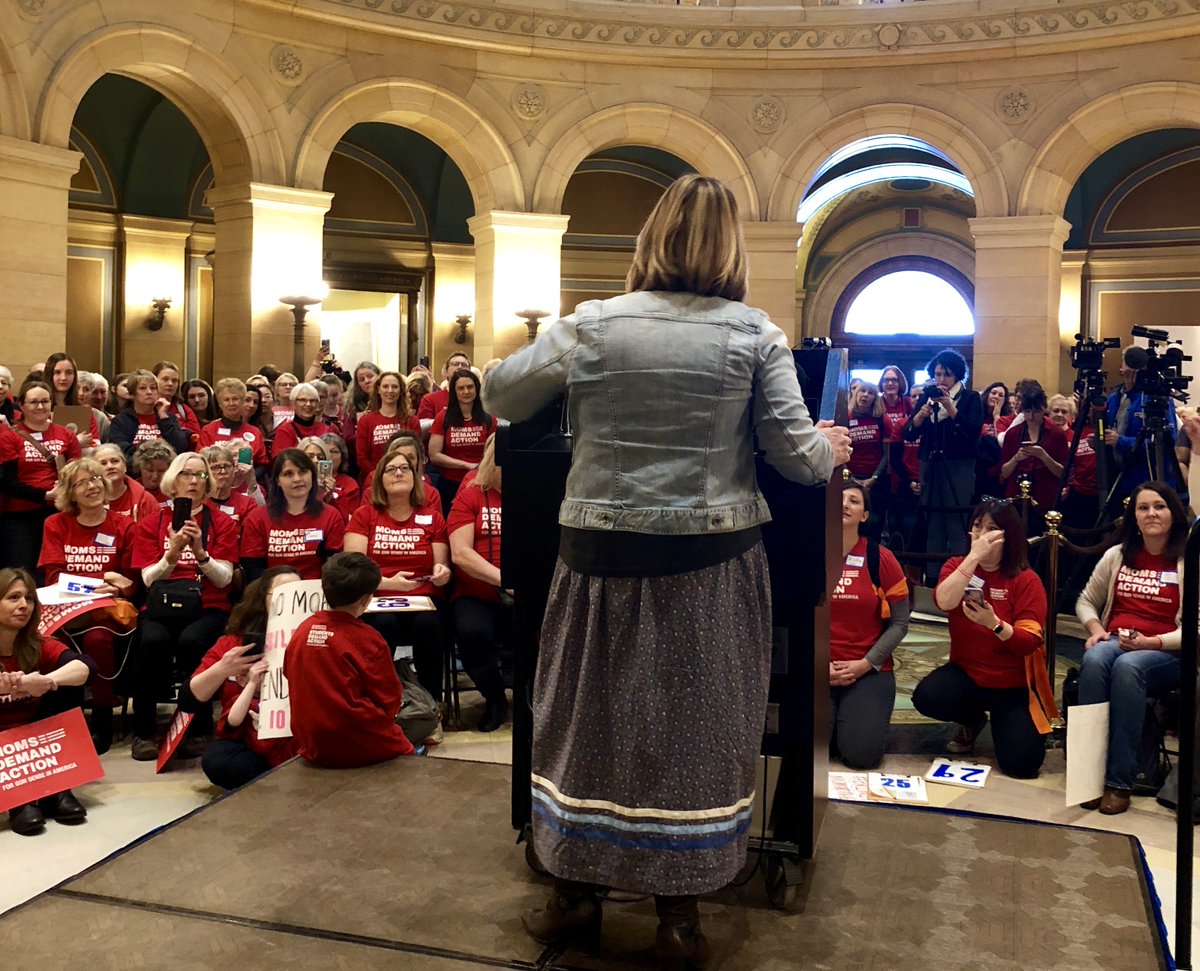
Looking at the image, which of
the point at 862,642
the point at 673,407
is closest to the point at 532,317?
the point at 862,642

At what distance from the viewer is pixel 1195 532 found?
2.85 metres

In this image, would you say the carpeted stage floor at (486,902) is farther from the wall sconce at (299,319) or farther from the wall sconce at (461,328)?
the wall sconce at (461,328)

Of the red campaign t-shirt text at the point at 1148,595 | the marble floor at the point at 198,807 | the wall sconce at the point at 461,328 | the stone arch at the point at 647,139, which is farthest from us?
the wall sconce at the point at 461,328

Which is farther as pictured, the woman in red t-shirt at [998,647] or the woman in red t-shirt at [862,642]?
the woman in red t-shirt at [862,642]

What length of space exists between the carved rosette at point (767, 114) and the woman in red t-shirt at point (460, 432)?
22.7 feet

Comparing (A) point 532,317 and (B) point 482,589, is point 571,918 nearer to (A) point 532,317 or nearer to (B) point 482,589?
(B) point 482,589

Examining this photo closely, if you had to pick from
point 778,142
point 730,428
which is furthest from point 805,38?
point 730,428

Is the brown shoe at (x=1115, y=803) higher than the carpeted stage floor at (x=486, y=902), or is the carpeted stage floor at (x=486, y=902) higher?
the carpeted stage floor at (x=486, y=902)

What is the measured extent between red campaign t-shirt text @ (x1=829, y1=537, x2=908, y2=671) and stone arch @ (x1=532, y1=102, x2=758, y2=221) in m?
8.06

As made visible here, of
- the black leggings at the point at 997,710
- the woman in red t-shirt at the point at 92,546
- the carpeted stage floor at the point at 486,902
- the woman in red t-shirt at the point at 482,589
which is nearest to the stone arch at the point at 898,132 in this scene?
the woman in red t-shirt at the point at 482,589

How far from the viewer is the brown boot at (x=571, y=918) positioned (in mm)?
2646

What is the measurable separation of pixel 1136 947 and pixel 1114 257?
1483cm

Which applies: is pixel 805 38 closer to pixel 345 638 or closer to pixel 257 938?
pixel 345 638

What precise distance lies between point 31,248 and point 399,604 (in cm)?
645
